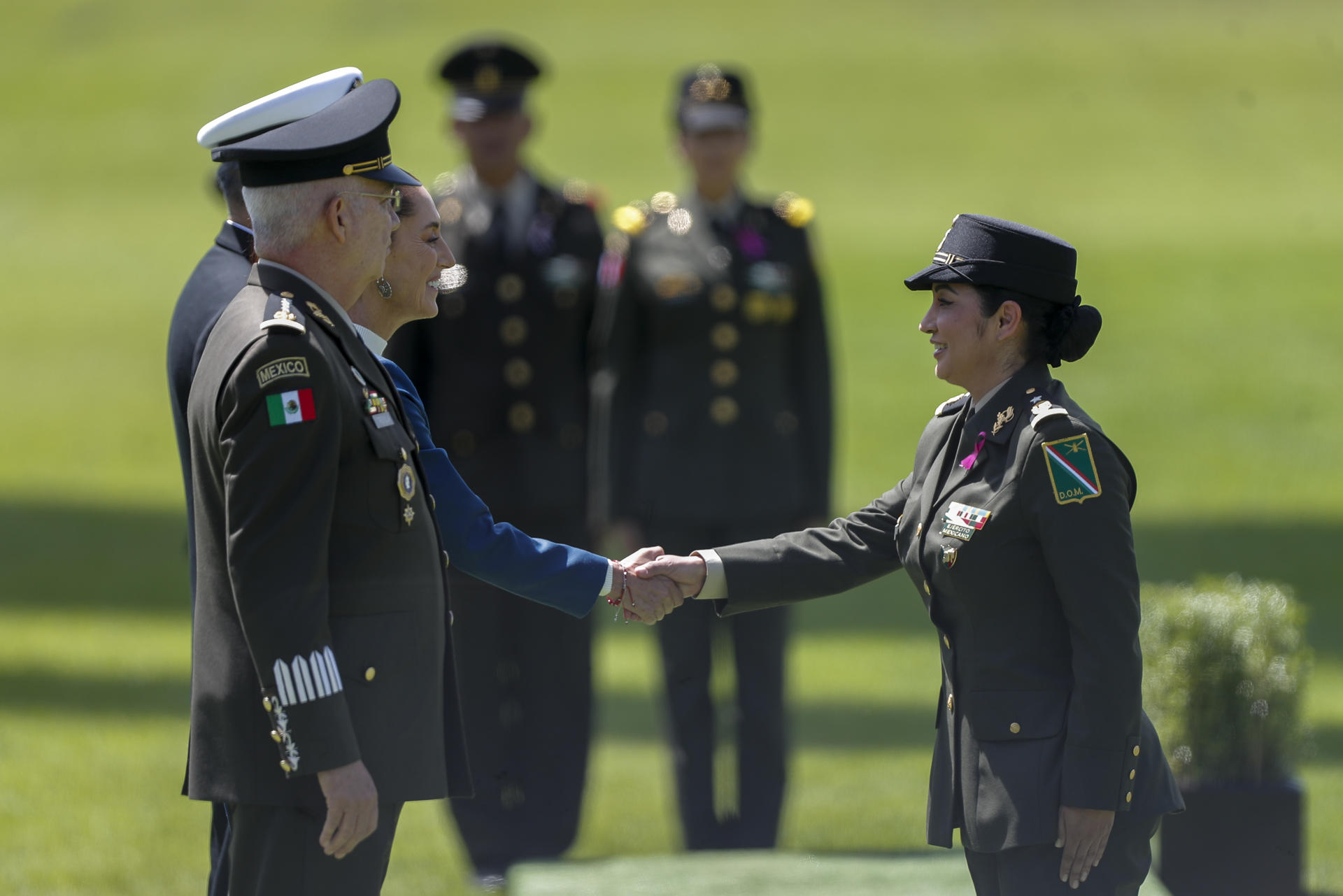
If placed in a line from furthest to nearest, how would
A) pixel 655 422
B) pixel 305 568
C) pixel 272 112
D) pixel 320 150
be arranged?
pixel 655 422
pixel 272 112
pixel 320 150
pixel 305 568

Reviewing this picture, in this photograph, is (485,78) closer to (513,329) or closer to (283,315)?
(513,329)

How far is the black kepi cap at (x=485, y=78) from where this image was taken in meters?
5.91

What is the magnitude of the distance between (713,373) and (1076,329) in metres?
2.61

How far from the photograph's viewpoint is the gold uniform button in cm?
596

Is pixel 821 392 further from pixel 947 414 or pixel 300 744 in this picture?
pixel 300 744

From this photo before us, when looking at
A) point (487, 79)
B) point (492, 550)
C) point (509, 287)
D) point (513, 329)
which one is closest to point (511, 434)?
point (513, 329)

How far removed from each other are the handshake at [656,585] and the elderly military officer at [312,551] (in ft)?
2.44

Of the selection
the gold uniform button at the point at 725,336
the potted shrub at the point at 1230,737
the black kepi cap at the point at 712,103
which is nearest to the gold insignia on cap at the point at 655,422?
the gold uniform button at the point at 725,336

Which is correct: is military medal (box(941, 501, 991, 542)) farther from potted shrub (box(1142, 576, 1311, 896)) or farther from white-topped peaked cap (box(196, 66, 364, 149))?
potted shrub (box(1142, 576, 1311, 896))

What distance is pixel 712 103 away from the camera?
5.97 metres

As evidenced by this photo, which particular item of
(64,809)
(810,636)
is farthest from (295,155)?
(810,636)

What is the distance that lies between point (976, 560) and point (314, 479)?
1250 millimetres

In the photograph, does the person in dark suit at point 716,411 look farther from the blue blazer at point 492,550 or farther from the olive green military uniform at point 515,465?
the blue blazer at point 492,550

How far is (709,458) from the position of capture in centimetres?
597
